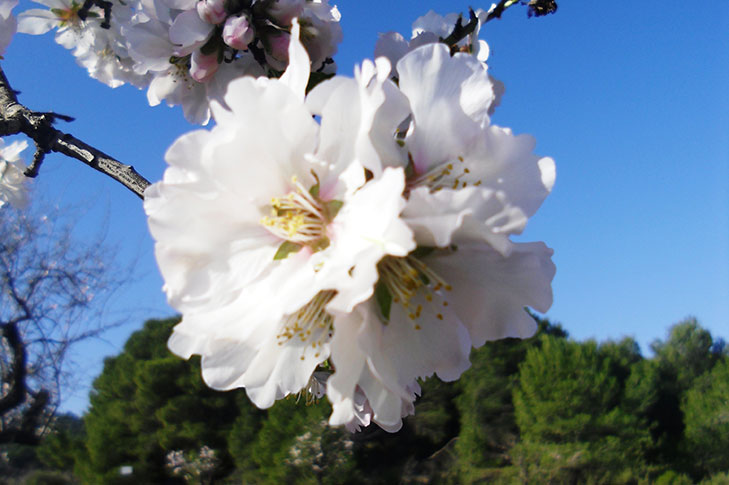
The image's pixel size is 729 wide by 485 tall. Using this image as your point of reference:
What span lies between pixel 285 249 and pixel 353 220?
0.08m

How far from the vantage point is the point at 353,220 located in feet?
1.14

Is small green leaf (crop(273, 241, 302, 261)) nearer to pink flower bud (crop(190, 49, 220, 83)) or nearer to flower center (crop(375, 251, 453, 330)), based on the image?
flower center (crop(375, 251, 453, 330))

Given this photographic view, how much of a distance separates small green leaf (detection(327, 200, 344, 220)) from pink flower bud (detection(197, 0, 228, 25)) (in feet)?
1.35

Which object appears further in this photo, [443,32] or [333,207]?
[443,32]

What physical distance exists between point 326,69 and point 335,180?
437 mm

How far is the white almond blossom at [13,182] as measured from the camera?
166cm

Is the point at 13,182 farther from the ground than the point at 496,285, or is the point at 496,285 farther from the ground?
the point at 13,182

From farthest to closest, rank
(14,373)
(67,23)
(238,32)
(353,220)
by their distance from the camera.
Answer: (14,373) < (67,23) < (238,32) < (353,220)

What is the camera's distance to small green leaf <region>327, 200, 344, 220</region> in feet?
1.30

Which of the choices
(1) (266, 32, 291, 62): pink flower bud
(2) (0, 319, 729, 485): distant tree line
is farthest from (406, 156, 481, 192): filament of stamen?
(2) (0, 319, 729, 485): distant tree line

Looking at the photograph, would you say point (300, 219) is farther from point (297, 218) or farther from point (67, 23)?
point (67, 23)

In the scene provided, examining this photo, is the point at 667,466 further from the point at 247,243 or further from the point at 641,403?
the point at 247,243

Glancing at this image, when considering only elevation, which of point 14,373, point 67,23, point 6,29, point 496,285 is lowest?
point 496,285

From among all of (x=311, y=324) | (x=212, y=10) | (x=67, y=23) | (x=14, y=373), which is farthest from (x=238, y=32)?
(x=14, y=373)
